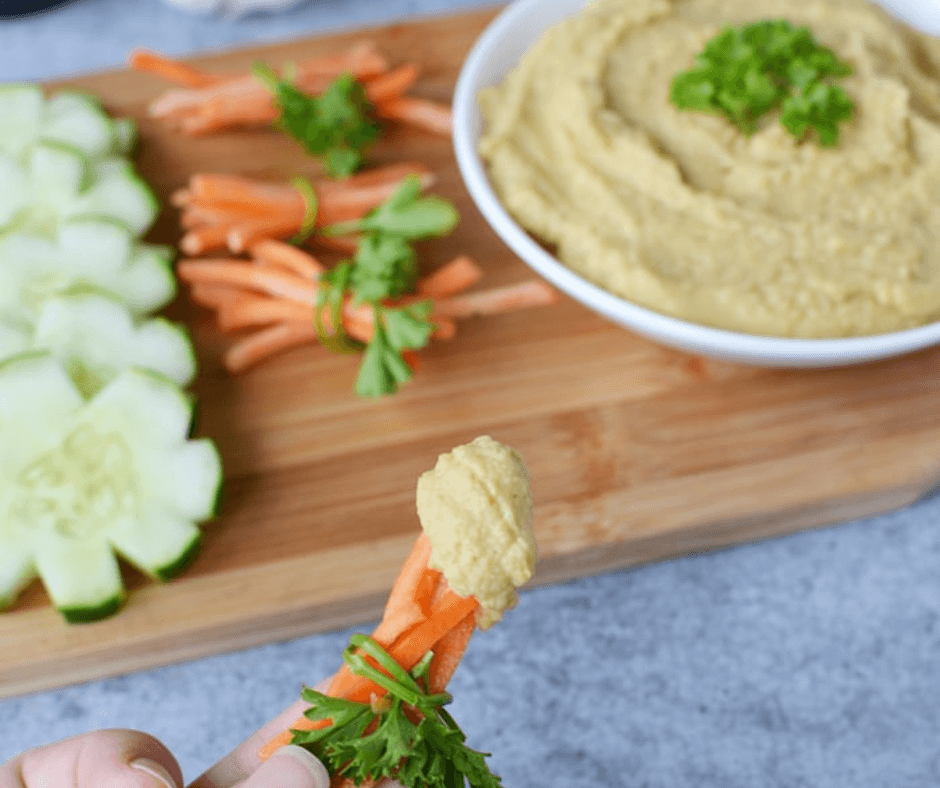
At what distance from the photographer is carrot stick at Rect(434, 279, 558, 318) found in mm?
2229

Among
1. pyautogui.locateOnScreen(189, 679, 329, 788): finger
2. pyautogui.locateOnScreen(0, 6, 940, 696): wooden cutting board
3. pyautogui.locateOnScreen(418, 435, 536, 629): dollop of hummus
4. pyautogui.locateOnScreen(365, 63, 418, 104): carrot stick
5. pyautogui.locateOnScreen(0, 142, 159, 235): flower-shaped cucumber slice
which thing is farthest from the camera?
pyautogui.locateOnScreen(365, 63, 418, 104): carrot stick

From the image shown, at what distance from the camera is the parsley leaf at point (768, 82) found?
6.64ft

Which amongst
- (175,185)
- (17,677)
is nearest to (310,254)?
(175,185)

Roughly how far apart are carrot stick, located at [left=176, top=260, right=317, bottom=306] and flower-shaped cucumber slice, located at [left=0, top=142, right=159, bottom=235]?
0.16m

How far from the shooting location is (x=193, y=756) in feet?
6.39

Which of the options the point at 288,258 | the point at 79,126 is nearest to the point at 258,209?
the point at 288,258

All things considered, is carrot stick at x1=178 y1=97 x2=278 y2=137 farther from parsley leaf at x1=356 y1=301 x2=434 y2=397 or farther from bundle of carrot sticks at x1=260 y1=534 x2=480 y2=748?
bundle of carrot sticks at x1=260 y1=534 x2=480 y2=748

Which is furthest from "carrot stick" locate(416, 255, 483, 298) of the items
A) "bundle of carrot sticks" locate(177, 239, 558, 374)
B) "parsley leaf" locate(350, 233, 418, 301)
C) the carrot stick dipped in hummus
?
the carrot stick dipped in hummus

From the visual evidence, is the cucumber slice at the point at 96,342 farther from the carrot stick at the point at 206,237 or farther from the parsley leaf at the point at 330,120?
the parsley leaf at the point at 330,120

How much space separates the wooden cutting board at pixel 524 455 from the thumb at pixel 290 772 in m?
0.60

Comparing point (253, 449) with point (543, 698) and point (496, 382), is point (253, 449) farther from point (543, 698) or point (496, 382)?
point (543, 698)

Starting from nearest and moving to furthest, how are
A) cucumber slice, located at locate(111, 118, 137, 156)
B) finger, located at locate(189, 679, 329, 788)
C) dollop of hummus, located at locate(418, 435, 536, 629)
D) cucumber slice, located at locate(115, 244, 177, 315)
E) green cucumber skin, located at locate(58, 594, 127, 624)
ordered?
dollop of hummus, located at locate(418, 435, 536, 629) → finger, located at locate(189, 679, 329, 788) → green cucumber skin, located at locate(58, 594, 127, 624) → cucumber slice, located at locate(115, 244, 177, 315) → cucumber slice, located at locate(111, 118, 137, 156)

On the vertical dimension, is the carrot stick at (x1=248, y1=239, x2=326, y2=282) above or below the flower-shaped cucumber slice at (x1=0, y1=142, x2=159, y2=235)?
below

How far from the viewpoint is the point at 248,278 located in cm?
226
